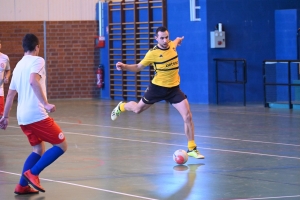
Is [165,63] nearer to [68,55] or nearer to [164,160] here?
[164,160]

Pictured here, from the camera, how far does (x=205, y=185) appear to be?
27.6 ft

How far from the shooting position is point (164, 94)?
11.0m

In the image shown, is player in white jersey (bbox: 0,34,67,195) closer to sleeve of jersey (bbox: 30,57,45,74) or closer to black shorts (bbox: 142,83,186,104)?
sleeve of jersey (bbox: 30,57,45,74)

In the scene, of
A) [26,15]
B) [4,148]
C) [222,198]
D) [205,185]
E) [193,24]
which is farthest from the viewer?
[26,15]

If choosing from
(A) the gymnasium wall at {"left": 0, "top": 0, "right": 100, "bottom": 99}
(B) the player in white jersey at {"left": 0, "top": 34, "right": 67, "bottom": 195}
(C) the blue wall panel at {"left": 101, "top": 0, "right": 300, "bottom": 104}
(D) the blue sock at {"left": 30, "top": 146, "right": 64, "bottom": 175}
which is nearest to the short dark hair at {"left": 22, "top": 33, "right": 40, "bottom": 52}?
(B) the player in white jersey at {"left": 0, "top": 34, "right": 67, "bottom": 195}

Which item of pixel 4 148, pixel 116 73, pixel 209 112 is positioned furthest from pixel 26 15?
pixel 4 148

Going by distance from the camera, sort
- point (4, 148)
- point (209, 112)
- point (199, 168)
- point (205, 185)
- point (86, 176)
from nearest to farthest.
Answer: point (205, 185)
point (86, 176)
point (199, 168)
point (4, 148)
point (209, 112)

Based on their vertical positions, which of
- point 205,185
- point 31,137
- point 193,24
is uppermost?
point 193,24

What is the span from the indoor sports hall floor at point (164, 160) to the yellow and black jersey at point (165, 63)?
1.09 meters

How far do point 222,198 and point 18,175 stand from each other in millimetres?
2917

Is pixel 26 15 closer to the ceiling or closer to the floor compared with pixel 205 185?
closer to the ceiling

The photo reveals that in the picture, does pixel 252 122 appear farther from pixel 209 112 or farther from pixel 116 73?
pixel 116 73

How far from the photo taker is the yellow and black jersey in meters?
10.9

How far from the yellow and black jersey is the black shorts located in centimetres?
7
